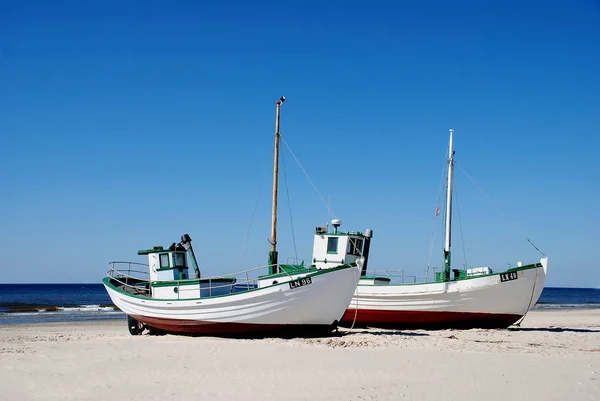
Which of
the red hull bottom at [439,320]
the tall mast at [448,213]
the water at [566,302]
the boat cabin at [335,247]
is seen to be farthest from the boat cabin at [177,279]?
the water at [566,302]

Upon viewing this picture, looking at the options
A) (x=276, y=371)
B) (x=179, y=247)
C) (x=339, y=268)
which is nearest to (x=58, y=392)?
(x=276, y=371)

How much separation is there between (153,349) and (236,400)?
6559mm

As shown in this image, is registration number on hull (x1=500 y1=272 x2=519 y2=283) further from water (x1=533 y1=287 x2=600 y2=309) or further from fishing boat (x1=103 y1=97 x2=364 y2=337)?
water (x1=533 y1=287 x2=600 y2=309)

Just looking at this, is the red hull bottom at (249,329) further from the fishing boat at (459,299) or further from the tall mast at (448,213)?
the tall mast at (448,213)

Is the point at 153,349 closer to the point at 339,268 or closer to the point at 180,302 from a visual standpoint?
the point at 180,302

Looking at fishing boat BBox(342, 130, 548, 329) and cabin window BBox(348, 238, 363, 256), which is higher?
cabin window BBox(348, 238, 363, 256)

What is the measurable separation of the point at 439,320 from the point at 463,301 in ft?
4.16

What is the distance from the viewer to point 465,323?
24516 millimetres

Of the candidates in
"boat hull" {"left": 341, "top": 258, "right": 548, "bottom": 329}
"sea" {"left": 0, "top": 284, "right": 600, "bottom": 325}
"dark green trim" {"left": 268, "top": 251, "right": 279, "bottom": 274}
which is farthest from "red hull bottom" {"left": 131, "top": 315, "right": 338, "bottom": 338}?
"sea" {"left": 0, "top": 284, "right": 600, "bottom": 325}

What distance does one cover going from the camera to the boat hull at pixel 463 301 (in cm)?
2395

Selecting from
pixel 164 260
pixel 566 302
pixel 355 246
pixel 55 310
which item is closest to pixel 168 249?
pixel 164 260

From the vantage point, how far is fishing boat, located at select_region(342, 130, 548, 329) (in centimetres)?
2395

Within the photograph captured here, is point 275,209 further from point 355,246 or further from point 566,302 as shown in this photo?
point 566,302

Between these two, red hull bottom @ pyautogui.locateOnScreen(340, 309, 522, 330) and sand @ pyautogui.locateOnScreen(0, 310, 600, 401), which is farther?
red hull bottom @ pyautogui.locateOnScreen(340, 309, 522, 330)
